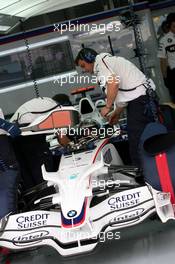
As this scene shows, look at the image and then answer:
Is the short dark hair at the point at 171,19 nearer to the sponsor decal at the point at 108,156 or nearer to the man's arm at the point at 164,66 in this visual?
the man's arm at the point at 164,66

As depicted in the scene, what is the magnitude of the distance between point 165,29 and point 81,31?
1.02m

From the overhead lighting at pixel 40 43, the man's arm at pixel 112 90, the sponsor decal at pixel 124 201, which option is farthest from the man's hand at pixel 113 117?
the overhead lighting at pixel 40 43

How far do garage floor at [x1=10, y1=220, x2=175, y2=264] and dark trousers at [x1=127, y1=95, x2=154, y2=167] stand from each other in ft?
2.08

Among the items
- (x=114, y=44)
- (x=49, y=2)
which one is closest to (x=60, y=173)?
(x=49, y=2)

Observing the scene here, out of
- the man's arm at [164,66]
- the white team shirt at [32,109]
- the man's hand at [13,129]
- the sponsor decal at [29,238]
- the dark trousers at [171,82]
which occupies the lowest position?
the dark trousers at [171,82]

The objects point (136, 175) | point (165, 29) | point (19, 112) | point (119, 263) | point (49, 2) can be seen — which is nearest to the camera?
point (119, 263)

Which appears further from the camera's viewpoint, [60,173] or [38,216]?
[60,173]

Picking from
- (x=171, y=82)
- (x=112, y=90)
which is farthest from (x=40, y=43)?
(x=112, y=90)

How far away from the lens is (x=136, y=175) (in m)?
3.34

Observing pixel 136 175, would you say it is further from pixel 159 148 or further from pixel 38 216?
pixel 38 216

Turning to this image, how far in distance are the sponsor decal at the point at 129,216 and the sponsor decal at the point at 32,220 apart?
41 cm

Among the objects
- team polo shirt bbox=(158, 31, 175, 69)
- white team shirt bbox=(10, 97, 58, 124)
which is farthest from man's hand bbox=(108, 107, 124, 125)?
team polo shirt bbox=(158, 31, 175, 69)

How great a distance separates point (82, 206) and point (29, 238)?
356 millimetres

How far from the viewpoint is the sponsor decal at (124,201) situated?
2770mm
